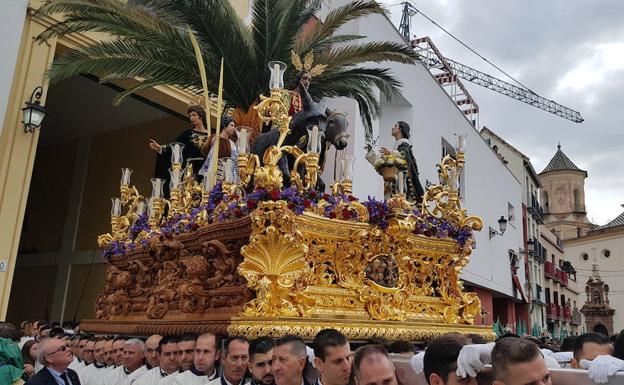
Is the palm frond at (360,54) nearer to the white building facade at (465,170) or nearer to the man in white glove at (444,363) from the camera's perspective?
the white building facade at (465,170)

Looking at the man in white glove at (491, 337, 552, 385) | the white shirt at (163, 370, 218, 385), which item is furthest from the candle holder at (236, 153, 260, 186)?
the man in white glove at (491, 337, 552, 385)

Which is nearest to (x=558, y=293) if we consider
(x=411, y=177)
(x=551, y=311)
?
(x=551, y=311)

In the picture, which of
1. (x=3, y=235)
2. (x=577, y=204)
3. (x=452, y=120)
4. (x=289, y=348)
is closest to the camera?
(x=289, y=348)

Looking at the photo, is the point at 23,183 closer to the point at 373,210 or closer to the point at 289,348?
the point at 373,210

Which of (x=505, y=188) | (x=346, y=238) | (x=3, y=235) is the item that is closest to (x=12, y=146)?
(x=3, y=235)

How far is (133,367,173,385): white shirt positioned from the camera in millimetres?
5017

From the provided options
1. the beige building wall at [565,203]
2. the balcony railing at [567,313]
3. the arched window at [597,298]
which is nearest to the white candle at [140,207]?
the balcony railing at [567,313]

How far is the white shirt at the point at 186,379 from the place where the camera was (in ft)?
15.1

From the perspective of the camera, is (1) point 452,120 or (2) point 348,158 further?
(1) point 452,120

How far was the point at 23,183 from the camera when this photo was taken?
9.06 m

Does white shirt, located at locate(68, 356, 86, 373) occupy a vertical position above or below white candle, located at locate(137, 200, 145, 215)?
below

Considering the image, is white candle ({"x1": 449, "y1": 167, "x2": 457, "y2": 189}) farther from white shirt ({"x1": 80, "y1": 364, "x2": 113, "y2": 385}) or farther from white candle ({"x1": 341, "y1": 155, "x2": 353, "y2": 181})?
white shirt ({"x1": 80, "y1": 364, "x2": 113, "y2": 385})

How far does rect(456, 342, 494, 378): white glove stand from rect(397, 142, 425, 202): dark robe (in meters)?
4.83

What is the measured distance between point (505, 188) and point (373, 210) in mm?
21899
